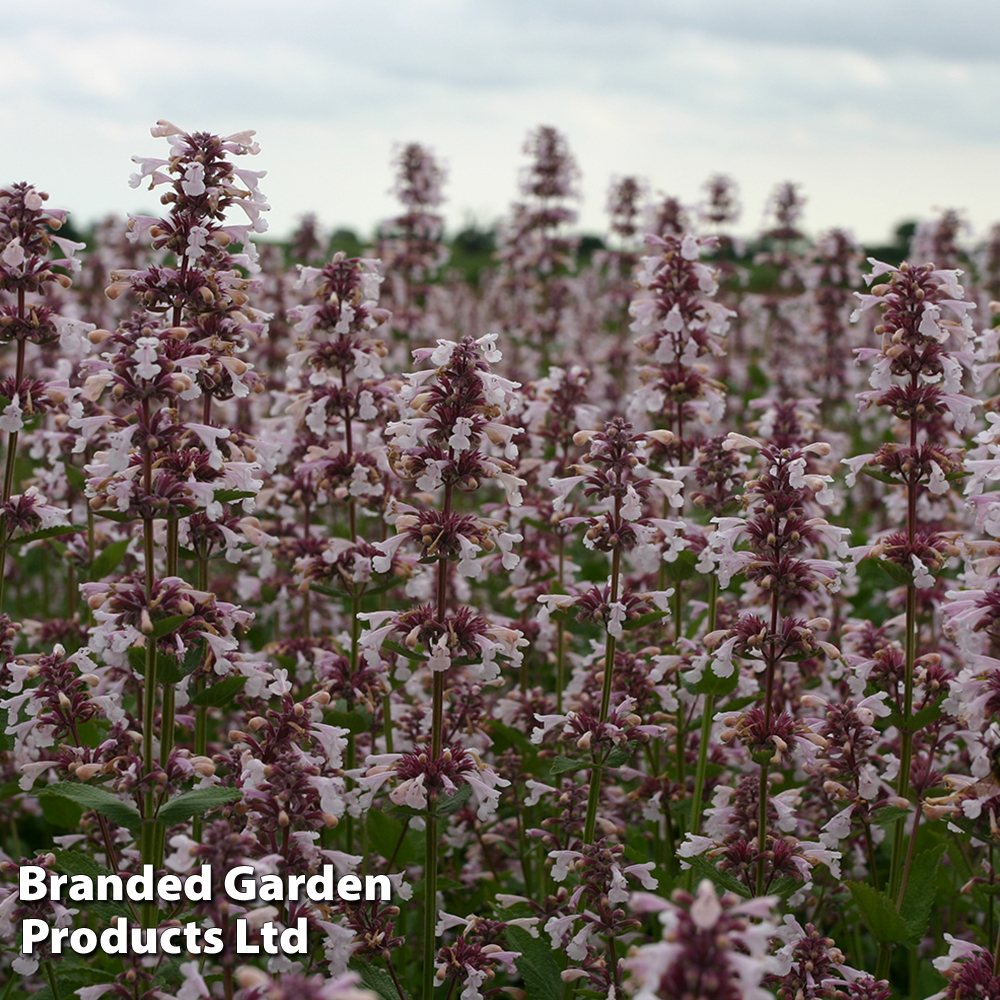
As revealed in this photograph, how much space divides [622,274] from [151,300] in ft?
36.1

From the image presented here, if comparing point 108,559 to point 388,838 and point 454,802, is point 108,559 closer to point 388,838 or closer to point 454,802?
point 388,838

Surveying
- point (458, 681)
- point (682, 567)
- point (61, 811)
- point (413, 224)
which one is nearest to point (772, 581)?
point (682, 567)

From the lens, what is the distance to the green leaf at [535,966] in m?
5.11

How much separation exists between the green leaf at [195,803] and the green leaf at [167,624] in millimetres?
702

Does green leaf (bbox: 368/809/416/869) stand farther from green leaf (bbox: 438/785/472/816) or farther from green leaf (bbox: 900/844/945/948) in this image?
green leaf (bbox: 900/844/945/948)

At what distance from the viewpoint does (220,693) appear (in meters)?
5.32

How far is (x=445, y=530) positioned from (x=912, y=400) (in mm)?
2540

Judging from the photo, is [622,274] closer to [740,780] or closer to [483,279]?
[740,780]

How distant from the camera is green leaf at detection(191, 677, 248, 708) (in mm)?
5215

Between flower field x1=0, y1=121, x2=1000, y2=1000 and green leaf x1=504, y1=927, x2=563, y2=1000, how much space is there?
0.05 ft

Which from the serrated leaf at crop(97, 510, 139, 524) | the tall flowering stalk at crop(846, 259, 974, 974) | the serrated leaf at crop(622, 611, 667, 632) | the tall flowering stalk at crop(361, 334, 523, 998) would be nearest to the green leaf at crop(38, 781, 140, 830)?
the tall flowering stalk at crop(361, 334, 523, 998)

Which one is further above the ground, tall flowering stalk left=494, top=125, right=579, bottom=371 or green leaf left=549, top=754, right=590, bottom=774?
tall flowering stalk left=494, top=125, right=579, bottom=371

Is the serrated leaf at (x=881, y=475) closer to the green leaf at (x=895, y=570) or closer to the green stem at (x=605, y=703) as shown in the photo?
the green leaf at (x=895, y=570)

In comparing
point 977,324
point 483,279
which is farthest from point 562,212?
point 483,279
